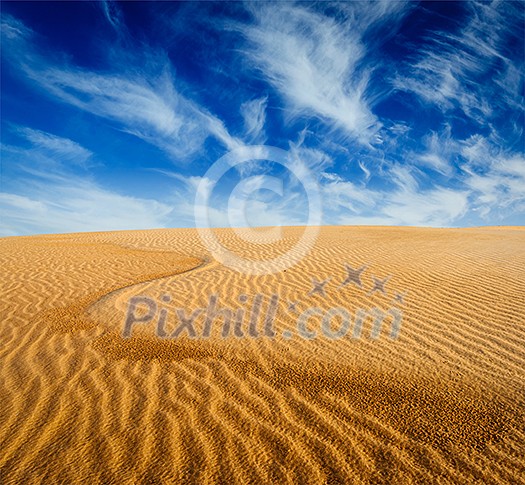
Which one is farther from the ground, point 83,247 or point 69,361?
point 83,247

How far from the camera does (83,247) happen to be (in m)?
16.2

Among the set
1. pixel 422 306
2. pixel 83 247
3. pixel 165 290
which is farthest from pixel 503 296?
pixel 83 247

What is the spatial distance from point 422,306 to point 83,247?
1569cm

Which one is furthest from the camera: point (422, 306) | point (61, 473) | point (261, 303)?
point (261, 303)

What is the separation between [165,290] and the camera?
27.8ft

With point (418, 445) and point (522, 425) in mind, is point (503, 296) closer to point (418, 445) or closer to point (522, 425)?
point (522, 425)

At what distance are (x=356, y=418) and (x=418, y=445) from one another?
58 cm

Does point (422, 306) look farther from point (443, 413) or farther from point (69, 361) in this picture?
point (69, 361)

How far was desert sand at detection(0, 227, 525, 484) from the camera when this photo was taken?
2611 millimetres

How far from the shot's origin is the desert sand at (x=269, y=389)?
→ 2.61 metres

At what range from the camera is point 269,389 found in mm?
3727

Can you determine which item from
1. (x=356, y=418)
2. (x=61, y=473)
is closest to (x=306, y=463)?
(x=356, y=418)

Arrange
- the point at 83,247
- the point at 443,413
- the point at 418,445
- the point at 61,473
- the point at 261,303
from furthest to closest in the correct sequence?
the point at 83,247
the point at 261,303
the point at 443,413
the point at 418,445
the point at 61,473

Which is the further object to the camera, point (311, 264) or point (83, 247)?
point (83, 247)
